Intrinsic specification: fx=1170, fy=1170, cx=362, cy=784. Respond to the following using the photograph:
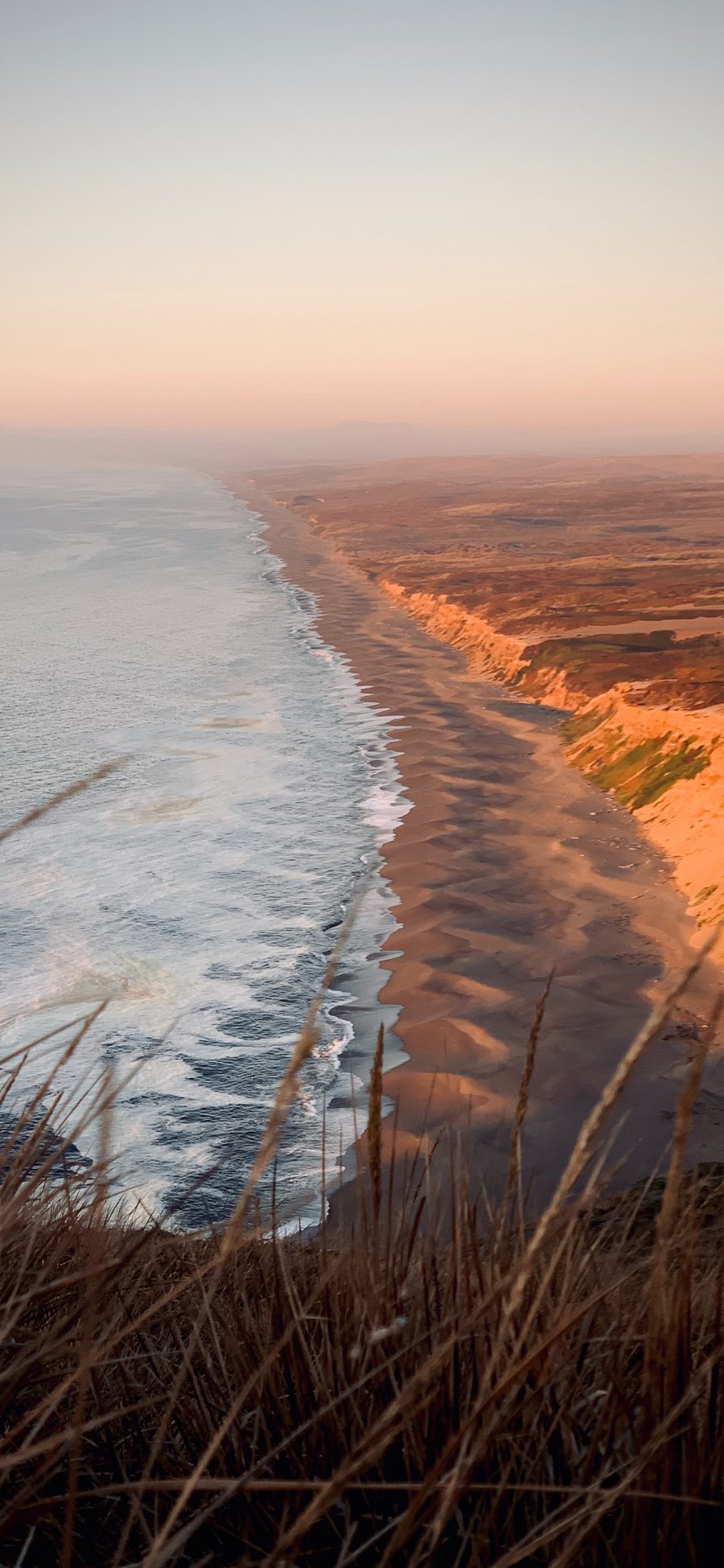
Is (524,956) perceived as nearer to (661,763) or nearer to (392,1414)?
(661,763)

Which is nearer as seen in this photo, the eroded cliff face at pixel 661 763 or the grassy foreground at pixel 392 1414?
the grassy foreground at pixel 392 1414

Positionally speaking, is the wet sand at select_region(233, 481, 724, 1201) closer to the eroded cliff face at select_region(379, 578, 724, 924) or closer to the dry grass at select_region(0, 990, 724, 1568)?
the eroded cliff face at select_region(379, 578, 724, 924)

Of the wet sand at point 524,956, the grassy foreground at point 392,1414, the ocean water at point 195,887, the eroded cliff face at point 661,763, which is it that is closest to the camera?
the grassy foreground at point 392,1414

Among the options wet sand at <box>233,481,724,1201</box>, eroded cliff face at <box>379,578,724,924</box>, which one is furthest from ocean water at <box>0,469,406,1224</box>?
eroded cliff face at <box>379,578,724,924</box>

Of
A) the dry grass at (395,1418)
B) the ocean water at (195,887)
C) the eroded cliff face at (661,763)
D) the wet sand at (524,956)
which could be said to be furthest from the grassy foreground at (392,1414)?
the eroded cliff face at (661,763)

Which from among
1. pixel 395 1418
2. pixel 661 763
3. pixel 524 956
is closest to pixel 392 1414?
pixel 395 1418

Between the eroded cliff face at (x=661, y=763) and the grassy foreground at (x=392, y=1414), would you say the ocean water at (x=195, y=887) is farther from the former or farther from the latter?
the eroded cliff face at (x=661, y=763)
